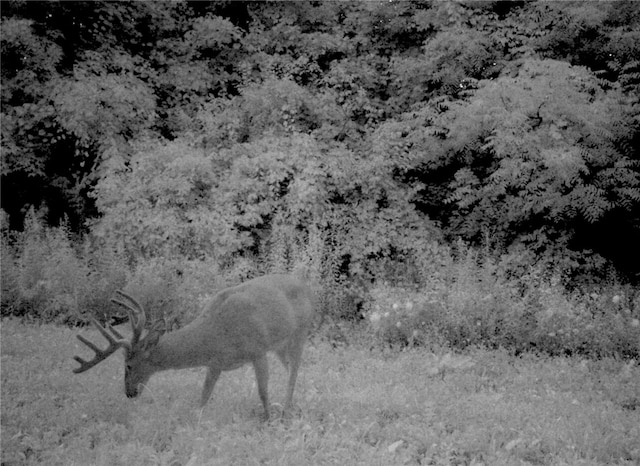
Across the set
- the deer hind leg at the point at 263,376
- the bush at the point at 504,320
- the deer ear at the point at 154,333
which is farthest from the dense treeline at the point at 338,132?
the deer ear at the point at 154,333

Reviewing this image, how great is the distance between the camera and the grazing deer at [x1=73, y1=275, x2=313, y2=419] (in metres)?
4.82

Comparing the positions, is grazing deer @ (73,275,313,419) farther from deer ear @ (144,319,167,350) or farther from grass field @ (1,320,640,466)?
grass field @ (1,320,640,466)

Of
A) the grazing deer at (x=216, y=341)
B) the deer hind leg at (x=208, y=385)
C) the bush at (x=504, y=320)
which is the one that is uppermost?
the grazing deer at (x=216, y=341)

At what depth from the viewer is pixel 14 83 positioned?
11398 millimetres

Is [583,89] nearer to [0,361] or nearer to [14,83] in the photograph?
[0,361]

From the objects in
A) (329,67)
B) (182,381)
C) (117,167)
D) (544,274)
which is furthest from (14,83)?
(544,274)

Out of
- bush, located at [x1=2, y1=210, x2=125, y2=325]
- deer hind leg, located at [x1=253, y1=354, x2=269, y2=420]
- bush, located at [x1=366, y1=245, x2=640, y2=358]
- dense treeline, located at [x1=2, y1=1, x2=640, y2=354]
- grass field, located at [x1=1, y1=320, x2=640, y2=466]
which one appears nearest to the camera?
grass field, located at [x1=1, y1=320, x2=640, y2=466]

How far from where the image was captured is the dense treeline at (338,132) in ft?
33.0

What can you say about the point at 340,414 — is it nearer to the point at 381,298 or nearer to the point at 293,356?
the point at 293,356

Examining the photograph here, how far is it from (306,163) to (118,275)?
156 inches

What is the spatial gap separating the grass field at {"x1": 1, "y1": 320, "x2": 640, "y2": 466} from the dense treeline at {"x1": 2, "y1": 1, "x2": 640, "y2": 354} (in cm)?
346

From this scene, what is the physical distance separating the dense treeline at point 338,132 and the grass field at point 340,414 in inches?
136

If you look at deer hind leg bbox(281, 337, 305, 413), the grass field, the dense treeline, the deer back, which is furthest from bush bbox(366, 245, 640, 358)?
the deer back

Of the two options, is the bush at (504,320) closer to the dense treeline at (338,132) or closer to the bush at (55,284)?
the dense treeline at (338,132)
